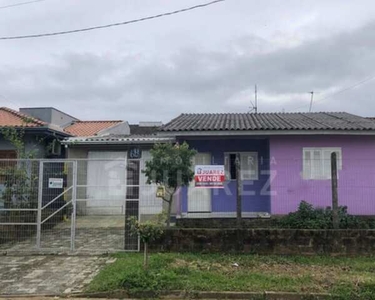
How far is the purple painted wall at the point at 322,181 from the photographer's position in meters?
11.0

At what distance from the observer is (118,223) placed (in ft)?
35.5

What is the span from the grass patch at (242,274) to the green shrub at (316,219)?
1.79 m

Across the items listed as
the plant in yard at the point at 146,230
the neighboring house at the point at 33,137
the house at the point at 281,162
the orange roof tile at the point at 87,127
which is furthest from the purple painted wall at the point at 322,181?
the orange roof tile at the point at 87,127

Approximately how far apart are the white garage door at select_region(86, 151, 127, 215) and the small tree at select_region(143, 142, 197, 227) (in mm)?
844

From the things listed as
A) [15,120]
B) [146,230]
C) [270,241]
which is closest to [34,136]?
[15,120]

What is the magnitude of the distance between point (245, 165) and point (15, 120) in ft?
27.1

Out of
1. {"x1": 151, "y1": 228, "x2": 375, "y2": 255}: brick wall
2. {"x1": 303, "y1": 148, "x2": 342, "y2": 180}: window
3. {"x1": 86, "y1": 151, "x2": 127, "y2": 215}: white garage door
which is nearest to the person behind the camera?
{"x1": 151, "y1": 228, "x2": 375, "y2": 255}: brick wall

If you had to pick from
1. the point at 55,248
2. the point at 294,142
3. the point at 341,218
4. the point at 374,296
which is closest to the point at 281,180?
the point at 294,142

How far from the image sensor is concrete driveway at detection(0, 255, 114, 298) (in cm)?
650

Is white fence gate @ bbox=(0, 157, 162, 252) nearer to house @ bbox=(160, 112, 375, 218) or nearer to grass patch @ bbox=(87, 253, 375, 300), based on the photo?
grass patch @ bbox=(87, 253, 375, 300)

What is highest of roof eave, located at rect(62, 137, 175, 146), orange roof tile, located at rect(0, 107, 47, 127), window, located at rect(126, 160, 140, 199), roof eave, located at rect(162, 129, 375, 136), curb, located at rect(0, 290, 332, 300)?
orange roof tile, located at rect(0, 107, 47, 127)

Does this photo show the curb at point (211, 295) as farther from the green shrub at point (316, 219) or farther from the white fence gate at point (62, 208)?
the green shrub at point (316, 219)

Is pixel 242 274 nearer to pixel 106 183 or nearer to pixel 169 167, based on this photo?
pixel 169 167

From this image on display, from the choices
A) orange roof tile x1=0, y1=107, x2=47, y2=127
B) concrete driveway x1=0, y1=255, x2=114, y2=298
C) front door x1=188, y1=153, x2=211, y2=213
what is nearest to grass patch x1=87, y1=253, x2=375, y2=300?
concrete driveway x1=0, y1=255, x2=114, y2=298
